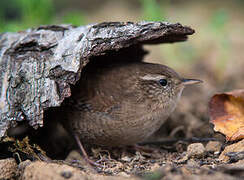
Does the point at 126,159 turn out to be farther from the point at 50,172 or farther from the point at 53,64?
the point at 53,64

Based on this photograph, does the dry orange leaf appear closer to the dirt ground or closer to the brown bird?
the dirt ground

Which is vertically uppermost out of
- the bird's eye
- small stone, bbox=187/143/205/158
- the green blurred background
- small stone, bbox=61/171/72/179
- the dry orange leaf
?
the green blurred background

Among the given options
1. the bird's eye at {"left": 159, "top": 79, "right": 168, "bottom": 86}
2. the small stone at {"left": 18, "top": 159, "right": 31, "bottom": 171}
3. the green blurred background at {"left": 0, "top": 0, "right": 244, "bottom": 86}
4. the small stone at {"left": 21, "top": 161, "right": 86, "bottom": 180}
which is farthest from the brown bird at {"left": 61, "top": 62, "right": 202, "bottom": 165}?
the green blurred background at {"left": 0, "top": 0, "right": 244, "bottom": 86}

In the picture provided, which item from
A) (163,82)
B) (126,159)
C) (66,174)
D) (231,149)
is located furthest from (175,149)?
(66,174)

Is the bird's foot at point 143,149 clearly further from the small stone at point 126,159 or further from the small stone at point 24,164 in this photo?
the small stone at point 24,164

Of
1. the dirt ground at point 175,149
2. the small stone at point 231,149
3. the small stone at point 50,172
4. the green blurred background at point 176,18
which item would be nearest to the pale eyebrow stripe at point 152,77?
the dirt ground at point 175,149

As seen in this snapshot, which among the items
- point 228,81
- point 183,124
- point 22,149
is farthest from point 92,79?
point 228,81
